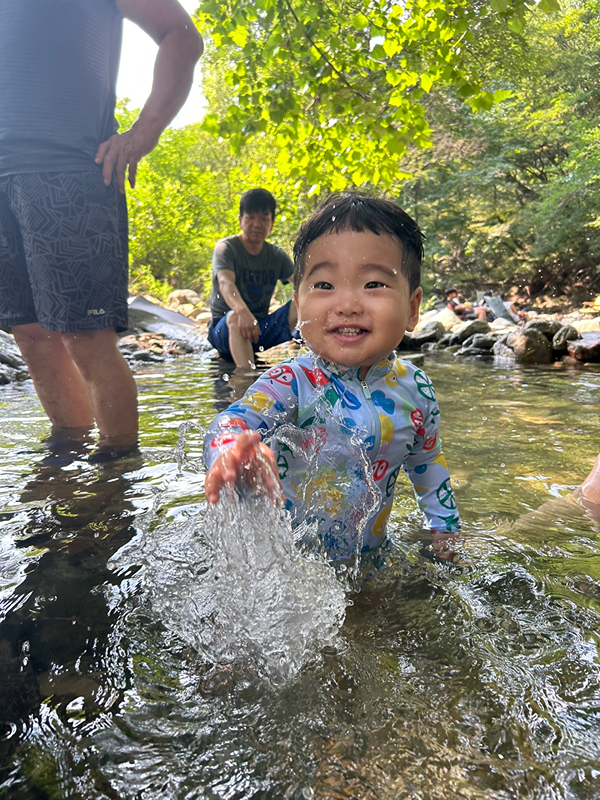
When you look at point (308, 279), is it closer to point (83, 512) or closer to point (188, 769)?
point (83, 512)

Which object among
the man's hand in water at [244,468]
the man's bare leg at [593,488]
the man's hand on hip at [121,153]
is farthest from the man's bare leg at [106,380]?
the man's bare leg at [593,488]

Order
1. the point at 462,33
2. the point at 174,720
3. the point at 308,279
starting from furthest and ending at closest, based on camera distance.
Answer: the point at 462,33 < the point at 308,279 < the point at 174,720

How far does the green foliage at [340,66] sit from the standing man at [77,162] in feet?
5.58

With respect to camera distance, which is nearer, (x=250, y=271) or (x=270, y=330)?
(x=270, y=330)

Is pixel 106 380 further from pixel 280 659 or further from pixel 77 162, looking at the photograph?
pixel 280 659

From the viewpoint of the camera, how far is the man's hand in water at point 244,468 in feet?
4.08

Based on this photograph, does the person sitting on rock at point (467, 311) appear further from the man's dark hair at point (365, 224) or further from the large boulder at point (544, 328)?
the man's dark hair at point (365, 224)

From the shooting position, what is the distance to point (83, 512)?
2330mm

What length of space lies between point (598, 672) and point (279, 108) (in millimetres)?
4521

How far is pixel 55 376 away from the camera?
3.32 meters

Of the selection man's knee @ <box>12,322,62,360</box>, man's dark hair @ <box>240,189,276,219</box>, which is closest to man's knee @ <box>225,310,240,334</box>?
man's dark hair @ <box>240,189,276,219</box>

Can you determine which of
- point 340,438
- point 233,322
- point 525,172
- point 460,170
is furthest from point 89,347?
point 525,172

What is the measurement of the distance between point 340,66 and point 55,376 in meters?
3.58

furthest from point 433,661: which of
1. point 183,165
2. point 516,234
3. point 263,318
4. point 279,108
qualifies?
point 183,165
